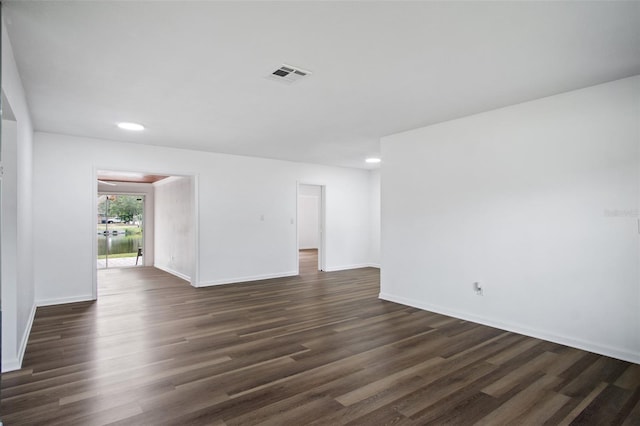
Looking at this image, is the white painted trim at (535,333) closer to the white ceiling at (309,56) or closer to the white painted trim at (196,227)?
the white ceiling at (309,56)

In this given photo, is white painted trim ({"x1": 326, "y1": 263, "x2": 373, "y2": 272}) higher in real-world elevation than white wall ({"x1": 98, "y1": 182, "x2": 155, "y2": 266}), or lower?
lower

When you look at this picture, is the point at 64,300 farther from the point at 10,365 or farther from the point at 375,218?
the point at 375,218

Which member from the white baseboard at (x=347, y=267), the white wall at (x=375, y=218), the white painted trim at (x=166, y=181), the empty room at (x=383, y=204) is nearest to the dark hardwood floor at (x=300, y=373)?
the empty room at (x=383, y=204)

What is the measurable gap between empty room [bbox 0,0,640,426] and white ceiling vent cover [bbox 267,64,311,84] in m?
0.02

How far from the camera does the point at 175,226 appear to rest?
7863mm

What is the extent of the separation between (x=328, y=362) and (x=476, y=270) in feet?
7.27

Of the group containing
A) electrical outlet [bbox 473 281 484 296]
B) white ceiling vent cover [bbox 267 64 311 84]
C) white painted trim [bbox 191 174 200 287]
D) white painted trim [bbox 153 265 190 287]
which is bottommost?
white painted trim [bbox 153 265 190 287]

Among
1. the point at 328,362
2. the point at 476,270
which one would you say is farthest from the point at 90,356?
the point at 476,270

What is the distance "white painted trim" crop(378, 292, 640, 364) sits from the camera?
3.05 m

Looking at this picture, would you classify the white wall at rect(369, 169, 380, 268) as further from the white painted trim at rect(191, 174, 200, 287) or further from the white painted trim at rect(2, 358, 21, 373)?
the white painted trim at rect(2, 358, 21, 373)

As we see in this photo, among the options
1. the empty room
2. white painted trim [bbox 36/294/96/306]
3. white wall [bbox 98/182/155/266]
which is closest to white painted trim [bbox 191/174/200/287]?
the empty room

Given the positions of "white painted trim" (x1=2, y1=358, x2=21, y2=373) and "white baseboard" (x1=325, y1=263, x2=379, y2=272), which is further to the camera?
"white baseboard" (x1=325, y1=263, x2=379, y2=272)

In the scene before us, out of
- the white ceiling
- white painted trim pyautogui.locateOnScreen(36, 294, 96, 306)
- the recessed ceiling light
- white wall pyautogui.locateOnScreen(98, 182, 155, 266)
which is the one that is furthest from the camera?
white wall pyautogui.locateOnScreen(98, 182, 155, 266)

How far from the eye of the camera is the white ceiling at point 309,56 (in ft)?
6.75
